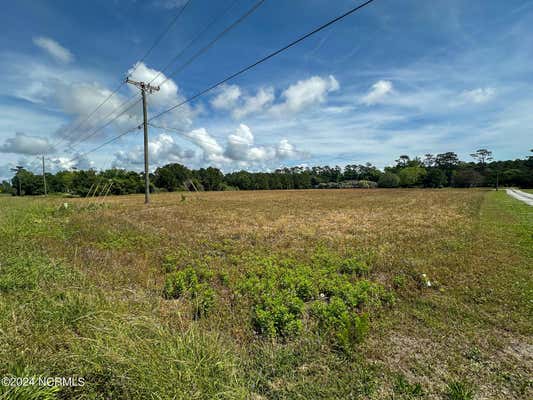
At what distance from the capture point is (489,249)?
7176 millimetres

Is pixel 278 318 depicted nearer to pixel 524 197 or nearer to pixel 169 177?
pixel 524 197

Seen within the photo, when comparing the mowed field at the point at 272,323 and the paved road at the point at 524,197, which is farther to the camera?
the paved road at the point at 524,197

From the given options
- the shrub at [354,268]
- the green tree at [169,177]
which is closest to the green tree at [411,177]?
the green tree at [169,177]

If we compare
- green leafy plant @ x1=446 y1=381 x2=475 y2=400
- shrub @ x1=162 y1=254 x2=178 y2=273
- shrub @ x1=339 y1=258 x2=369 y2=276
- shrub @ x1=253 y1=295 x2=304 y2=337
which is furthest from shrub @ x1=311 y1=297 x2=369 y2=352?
shrub @ x1=162 y1=254 x2=178 y2=273

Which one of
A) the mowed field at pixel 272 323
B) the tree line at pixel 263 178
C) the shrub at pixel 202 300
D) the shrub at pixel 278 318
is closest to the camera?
the mowed field at pixel 272 323

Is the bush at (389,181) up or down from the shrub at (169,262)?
up

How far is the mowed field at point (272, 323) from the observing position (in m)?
2.24

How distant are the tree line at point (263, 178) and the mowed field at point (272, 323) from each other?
147 ft

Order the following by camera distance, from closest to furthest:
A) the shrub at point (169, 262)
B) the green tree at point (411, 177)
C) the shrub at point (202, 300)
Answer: the shrub at point (202, 300) < the shrub at point (169, 262) < the green tree at point (411, 177)

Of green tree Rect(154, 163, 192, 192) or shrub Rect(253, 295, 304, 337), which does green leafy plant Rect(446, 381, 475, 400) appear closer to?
shrub Rect(253, 295, 304, 337)

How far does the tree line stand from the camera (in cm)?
6339

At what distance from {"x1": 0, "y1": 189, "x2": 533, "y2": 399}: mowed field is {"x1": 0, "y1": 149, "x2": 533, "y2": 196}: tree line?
4479 centimetres

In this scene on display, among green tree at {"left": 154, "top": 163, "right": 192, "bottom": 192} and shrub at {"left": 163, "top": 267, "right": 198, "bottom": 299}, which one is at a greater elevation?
green tree at {"left": 154, "top": 163, "right": 192, "bottom": 192}

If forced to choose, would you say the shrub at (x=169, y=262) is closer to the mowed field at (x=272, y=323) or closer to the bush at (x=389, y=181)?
the mowed field at (x=272, y=323)
